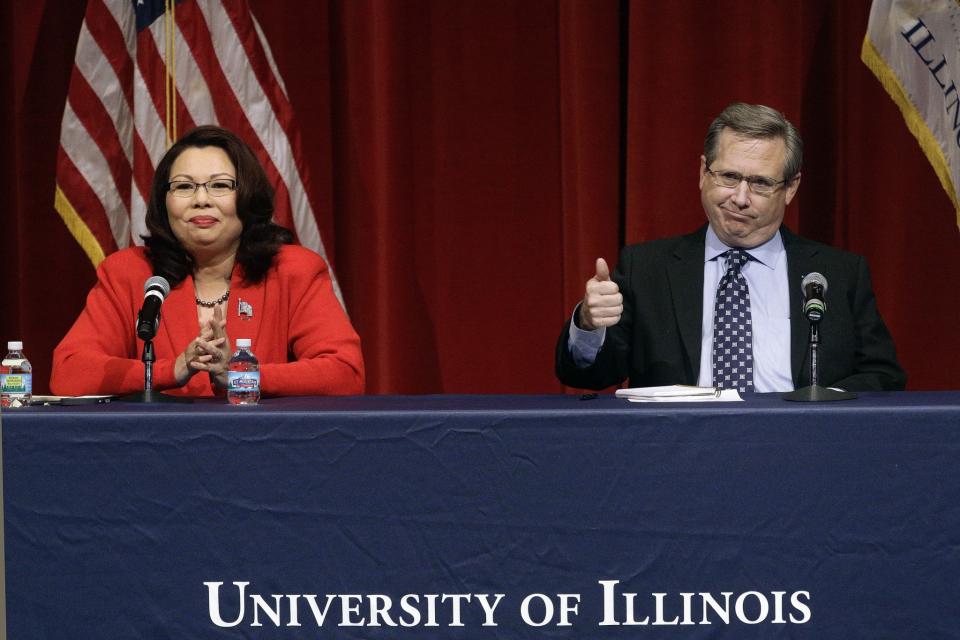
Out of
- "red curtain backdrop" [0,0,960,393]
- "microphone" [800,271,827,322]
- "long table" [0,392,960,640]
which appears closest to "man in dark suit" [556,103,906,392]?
"microphone" [800,271,827,322]

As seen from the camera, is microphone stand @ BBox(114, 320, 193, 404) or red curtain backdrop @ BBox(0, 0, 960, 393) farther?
red curtain backdrop @ BBox(0, 0, 960, 393)

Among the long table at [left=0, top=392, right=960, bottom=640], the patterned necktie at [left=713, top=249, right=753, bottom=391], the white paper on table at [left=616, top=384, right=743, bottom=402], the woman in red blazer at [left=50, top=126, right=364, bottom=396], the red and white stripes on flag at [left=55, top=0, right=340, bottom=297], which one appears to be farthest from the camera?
the red and white stripes on flag at [left=55, top=0, right=340, bottom=297]

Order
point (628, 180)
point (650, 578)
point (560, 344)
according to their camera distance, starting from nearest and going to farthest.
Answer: point (650, 578), point (560, 344), point (628, 180)

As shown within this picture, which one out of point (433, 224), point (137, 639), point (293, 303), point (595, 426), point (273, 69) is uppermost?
point (273, 69)

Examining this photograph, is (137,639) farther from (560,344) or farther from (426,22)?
(426,22)

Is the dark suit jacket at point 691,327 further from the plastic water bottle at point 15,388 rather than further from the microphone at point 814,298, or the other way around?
the plastic water bottle at point 15,388

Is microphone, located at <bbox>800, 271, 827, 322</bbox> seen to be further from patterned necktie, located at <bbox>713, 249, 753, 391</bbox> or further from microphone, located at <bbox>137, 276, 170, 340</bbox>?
microphone, located at <bbox>137, 276, 170, 340</bbox>

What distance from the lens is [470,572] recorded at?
199 cm

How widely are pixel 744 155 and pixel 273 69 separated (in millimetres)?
1786

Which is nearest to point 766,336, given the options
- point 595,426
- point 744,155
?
point 744,155

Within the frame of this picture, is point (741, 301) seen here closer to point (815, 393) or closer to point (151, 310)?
point (815, 393)

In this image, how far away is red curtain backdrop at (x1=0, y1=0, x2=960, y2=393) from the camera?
156 inches

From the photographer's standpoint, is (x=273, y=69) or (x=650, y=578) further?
(x=273, y=69)

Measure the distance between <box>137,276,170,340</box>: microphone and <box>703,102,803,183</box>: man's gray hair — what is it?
1365 millimetres
